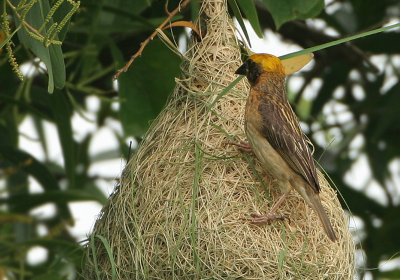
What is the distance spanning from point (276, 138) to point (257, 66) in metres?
0.37

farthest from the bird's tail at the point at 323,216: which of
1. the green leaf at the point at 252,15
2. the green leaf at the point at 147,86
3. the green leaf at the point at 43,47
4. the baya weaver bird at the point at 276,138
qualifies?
the green leaf at the point at 147,86

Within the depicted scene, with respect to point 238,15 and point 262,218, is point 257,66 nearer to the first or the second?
point 238,15

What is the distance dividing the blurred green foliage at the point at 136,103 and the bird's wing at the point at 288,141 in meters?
0.42

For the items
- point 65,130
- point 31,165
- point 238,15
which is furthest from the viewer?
point 31,165

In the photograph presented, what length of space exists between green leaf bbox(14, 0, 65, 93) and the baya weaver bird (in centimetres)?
79

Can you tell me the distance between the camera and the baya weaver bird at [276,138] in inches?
139

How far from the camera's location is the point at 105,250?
12.0 ft

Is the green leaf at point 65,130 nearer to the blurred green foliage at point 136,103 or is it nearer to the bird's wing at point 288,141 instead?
the blurred green foliage at point 136,103

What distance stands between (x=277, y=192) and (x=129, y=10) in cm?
200

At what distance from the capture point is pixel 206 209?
11.3 feet

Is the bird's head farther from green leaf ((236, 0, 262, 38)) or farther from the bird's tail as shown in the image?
the bird's tail

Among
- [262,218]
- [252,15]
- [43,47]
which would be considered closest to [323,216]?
[262,218]

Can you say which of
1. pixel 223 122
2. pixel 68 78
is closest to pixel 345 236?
pixel 223 122

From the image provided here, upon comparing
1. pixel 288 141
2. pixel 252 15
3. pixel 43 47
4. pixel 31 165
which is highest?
pixel 31 165
